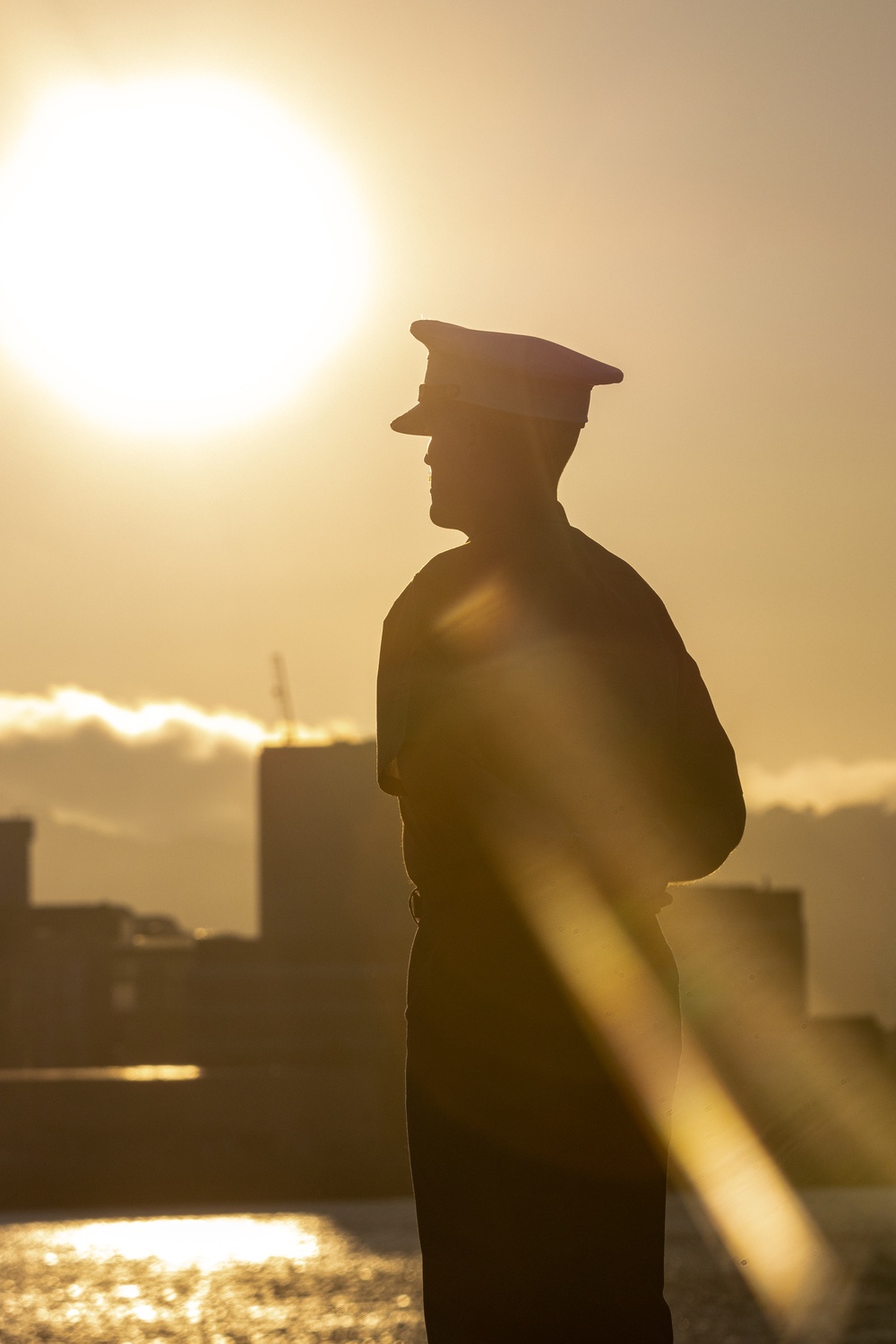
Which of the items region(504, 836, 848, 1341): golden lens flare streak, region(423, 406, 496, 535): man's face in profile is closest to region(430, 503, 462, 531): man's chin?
region(423, 406, 496, 535): man's face in profile


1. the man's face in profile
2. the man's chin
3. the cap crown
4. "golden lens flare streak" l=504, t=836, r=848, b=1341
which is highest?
the cap crown

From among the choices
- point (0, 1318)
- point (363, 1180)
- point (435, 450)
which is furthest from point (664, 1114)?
point (363, 1180)

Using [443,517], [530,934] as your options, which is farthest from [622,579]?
[530,934]

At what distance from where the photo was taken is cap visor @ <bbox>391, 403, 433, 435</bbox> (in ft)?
13.6

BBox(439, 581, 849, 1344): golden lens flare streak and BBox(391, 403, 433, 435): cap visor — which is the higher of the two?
BBox(391, 403, 433, 435): cap visor

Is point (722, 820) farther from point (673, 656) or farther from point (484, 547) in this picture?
point (484, 547)

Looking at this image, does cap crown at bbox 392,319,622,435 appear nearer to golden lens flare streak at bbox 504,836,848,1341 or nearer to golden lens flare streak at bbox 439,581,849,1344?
golden lens flare streak at bbox 439,581,849,1344

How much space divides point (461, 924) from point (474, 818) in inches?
10.1

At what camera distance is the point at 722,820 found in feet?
13.3

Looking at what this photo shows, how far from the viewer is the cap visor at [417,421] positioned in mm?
4152

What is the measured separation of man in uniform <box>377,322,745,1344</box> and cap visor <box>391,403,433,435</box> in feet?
1.25

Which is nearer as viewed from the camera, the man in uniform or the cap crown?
the man in uniform

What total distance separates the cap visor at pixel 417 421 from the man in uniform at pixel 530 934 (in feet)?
1.25

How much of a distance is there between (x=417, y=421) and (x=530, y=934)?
Answer: 1.25 meters
